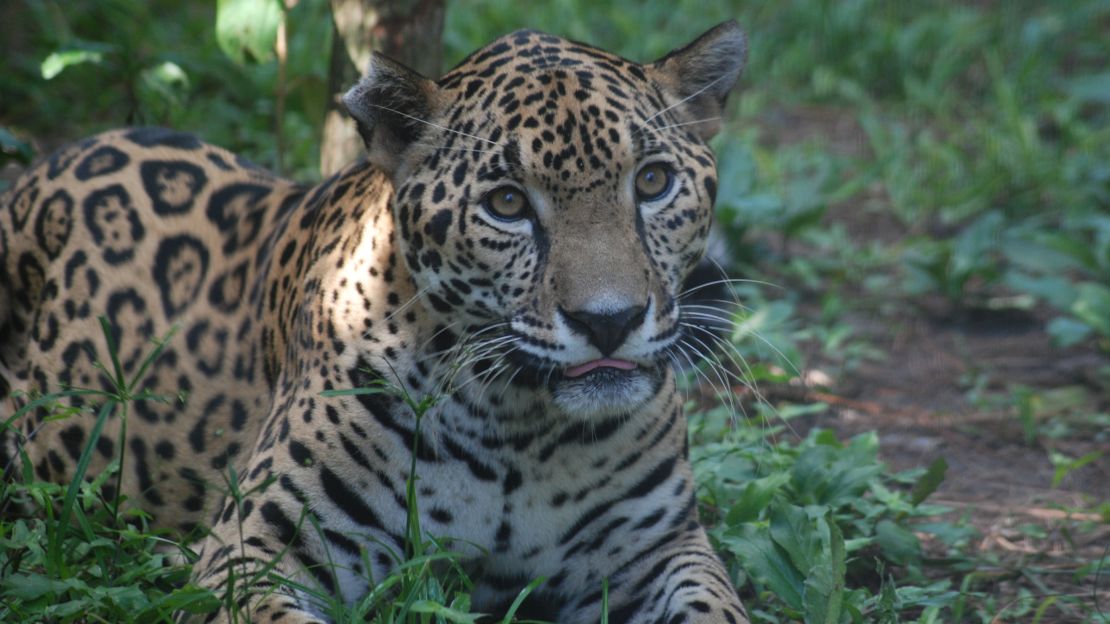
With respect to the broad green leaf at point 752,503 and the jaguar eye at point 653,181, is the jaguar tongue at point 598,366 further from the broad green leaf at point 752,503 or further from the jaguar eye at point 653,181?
the broad green leaf at point 752,503

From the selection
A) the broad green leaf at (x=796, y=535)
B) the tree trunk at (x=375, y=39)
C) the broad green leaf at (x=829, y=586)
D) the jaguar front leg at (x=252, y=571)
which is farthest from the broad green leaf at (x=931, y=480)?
the tree trunk at (x=375, y=39)

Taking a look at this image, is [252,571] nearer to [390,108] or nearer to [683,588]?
[683,588]

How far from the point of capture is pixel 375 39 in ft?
20.9

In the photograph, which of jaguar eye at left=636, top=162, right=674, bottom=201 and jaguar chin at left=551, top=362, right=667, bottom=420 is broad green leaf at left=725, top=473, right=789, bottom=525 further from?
jaguar eye at left=636, top=162, right=674, bottom=201

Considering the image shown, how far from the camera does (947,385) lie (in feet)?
23.1

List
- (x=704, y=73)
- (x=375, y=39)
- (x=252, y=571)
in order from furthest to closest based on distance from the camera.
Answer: (x=375, y=39), (x=704, y=73), (x=252, y=571)

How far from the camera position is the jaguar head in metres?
3.87

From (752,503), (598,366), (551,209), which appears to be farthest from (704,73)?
(752,503)

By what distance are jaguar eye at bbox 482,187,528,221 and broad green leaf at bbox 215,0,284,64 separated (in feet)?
8.02

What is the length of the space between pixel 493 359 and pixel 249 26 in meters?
2.64

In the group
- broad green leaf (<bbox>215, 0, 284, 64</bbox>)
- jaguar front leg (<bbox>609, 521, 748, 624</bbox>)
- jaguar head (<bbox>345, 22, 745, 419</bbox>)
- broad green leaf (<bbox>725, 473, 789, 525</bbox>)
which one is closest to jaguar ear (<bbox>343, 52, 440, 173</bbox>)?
jaguar head (<bbox>345, 22, 745, 419</bbox>)

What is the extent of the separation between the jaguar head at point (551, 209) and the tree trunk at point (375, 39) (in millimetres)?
2144

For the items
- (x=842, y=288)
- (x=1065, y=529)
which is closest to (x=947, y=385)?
(x=842, y=288)

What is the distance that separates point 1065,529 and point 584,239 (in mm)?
2474
